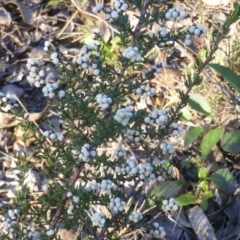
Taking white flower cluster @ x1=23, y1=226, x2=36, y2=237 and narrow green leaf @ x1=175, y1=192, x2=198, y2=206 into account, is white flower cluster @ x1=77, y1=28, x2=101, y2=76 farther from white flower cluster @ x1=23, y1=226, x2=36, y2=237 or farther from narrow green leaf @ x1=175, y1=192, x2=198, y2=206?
narrow green leaf @ x1=175, y1=192, x2=198, y2=206

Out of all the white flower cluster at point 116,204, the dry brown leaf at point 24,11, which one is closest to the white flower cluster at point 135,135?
the white flower cluster at point 116,204

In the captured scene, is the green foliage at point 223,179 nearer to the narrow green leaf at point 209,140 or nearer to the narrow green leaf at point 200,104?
the narrow green leaf at point 209,140

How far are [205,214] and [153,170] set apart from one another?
125cm

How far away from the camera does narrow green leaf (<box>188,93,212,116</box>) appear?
11.8 feet

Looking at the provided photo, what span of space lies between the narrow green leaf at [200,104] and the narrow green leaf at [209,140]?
0.15 metres

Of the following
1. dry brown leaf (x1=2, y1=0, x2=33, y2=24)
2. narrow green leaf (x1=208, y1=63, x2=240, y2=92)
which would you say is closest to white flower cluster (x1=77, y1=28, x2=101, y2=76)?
narrow green leaf (x1=208, y1=63, x2=240, y2=92)

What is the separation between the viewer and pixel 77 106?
81.7 inches

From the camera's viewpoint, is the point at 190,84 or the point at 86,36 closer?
the point at 190,84

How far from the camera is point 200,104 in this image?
3.66 metres

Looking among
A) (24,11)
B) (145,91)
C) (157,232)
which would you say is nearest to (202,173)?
(157,232)

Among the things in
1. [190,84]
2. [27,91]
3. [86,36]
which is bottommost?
[27,91]

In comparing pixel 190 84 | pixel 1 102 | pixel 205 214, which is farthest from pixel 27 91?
pixel 190 84

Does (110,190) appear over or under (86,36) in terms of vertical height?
over

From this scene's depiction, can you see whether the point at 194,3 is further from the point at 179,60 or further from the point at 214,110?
the point at 214,110
